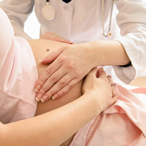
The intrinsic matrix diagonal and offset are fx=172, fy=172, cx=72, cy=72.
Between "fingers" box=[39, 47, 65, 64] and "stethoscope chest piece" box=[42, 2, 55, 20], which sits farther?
"stethoscope chest piece" box=[42, 2, 55, 20]

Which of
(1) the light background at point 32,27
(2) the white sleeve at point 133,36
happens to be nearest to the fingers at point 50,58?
(2) the white sleeve at point 133,36

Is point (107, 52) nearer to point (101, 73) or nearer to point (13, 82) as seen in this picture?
point (101, 73)

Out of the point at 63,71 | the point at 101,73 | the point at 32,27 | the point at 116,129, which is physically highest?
the point at 63,71

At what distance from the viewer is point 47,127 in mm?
500

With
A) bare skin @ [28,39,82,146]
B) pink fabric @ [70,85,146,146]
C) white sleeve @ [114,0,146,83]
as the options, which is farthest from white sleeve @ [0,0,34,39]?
pink fabric @ [70,85,146,146]

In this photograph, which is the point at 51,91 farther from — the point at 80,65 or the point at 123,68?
the point at 123,68

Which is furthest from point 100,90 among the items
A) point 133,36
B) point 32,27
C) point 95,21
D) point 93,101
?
point 32,27

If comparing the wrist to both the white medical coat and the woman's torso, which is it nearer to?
the white medical coat

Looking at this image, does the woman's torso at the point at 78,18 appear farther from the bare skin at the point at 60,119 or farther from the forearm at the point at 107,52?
the bare skin at the point at 60,119

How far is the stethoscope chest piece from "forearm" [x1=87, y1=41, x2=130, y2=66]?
1.39 ft

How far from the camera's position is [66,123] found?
53 cm

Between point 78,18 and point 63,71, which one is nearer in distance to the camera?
point 63,71

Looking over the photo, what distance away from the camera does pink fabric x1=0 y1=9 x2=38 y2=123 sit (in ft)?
1.97

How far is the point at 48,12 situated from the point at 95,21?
11.9 inches
